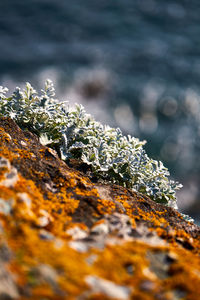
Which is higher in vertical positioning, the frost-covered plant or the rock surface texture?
the frost-covered plant

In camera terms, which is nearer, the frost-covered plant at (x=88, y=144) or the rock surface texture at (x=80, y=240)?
the rock surface texture at (x=80, y=240)

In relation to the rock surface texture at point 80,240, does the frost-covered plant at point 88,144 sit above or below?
above

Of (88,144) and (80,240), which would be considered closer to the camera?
(80,240)

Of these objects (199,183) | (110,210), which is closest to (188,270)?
(110,210)

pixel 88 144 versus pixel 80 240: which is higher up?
pixel 88 144
